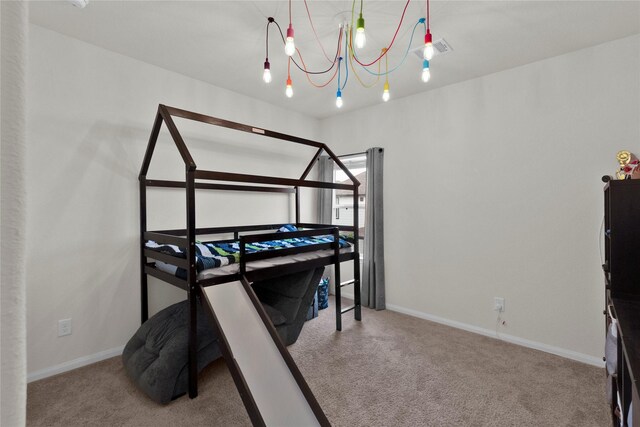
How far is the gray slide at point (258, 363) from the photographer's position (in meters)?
1.62

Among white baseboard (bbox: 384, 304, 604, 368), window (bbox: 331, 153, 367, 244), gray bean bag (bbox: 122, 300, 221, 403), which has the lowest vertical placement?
white baseboard (bbox: 384, 304, 604, 368)

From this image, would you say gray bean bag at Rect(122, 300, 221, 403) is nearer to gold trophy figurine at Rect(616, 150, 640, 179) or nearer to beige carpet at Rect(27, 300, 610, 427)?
beige carpet at Rect(27, 300, 610, 427)

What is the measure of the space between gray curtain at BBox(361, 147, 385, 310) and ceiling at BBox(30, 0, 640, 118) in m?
1.02

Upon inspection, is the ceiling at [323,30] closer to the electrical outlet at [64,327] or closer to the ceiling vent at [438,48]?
the ceiling vent at [438,48]

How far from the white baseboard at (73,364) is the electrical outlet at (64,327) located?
215 mm

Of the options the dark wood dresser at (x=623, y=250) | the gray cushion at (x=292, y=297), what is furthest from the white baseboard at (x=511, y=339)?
the gray cushion at (x=292, y=297)

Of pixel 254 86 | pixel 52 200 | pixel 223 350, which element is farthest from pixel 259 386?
pixel 254 86

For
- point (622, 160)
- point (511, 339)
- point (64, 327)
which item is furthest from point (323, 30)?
point (511, 339)

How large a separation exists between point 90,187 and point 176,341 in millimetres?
1362

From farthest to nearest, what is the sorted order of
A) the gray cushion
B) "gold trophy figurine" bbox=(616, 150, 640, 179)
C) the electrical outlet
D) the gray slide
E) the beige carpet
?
the gray cushion < the electrical outlet < "gold trophy figurine" bbox=(616, 150, 640, 179) < the beige carpet < the gray slide

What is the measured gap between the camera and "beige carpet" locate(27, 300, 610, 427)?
1792 millimetres

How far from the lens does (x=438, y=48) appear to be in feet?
7.79

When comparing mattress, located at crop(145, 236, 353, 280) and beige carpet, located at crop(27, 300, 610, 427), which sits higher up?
mattress, located at crop(145, 236, 353, 280)

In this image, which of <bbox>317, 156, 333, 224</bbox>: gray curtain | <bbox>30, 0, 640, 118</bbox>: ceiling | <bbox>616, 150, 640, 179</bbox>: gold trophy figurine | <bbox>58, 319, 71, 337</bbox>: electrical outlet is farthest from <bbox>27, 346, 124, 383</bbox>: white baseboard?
<bbox>616, 150, 640, 179</bbox>: gold trophy figurine
